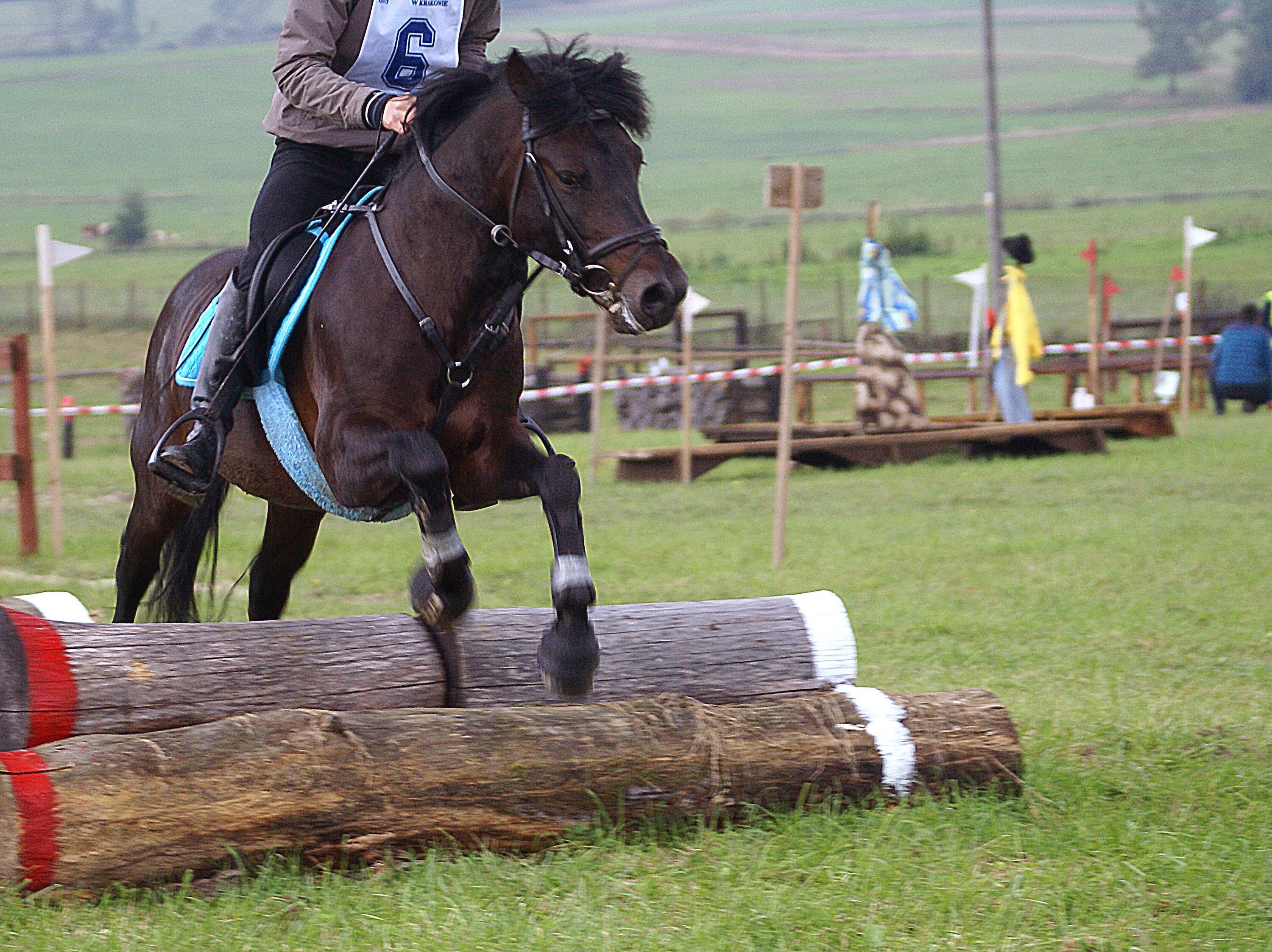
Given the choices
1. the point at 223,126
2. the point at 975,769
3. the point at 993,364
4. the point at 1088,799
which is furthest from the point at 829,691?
the point at 223,126

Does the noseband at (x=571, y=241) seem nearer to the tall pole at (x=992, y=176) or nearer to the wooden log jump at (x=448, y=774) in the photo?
the wooden log jump at (x=448, y=774)

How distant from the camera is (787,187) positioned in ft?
27.1

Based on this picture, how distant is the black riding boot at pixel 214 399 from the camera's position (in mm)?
4246

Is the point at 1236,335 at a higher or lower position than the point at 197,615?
higher

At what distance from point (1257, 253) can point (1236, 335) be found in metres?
28.5

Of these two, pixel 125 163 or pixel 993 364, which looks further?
pixel 125 163

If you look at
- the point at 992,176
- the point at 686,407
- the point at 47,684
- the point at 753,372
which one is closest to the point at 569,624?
the point at 47,684

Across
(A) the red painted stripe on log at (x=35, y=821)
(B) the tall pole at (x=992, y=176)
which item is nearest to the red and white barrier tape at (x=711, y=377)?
(B) the tall pole at (x=992, y=176)

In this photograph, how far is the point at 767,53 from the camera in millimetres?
93625

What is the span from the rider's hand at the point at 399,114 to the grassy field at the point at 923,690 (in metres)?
1.94

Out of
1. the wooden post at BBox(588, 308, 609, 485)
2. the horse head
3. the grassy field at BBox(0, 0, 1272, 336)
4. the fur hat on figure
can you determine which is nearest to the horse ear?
the horse head

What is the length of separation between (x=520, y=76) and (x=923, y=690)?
2.95 meters

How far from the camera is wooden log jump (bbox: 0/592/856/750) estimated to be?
3406mm

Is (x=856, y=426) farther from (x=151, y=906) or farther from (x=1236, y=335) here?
(x=151, y=906)
